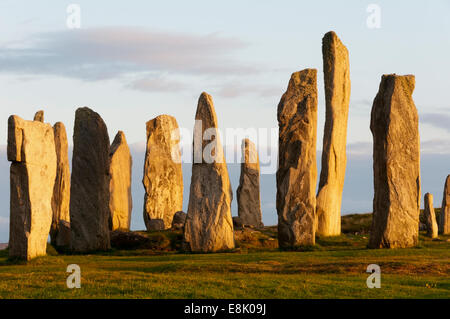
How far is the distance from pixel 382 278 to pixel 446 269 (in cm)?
257

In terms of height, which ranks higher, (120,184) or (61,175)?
(61,175)

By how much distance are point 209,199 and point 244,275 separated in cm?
803

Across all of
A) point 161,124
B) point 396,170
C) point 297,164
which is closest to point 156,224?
point 161,124

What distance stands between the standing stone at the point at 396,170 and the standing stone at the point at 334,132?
6.46m

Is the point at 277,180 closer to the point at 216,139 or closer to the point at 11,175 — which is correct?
the point at 216,139

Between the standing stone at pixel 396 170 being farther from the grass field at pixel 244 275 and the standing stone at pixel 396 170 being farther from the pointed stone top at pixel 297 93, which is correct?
the pointed stone top at pixel 297 93

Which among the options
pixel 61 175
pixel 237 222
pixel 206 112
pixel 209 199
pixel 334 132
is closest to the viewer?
pixel 209 199

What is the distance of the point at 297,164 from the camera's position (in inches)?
1091

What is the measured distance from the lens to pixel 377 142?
2681 centimetres

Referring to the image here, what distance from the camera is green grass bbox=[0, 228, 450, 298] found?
16.9 metres

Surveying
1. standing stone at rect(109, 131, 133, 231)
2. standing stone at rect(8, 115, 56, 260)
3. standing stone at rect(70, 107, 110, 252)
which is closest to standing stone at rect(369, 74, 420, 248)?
standing stone at rect(70, 107, 110, 252)

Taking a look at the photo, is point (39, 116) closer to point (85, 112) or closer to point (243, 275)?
point (85, 112)

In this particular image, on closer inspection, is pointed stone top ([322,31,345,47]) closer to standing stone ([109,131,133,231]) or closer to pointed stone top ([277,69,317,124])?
pointed stone top ([277,69,317,124])
